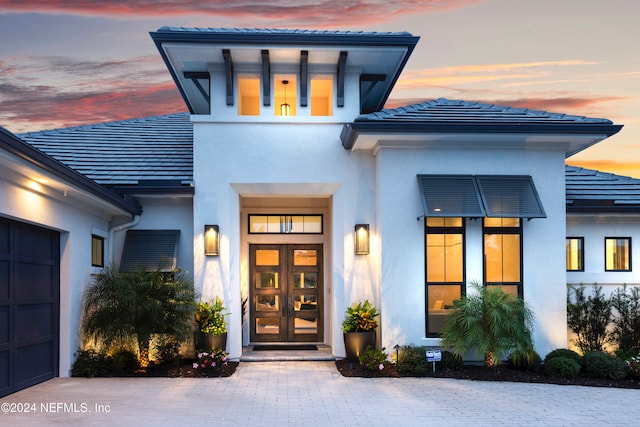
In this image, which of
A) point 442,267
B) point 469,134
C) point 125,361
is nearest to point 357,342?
point 442,267

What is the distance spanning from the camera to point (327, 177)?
1294 cm

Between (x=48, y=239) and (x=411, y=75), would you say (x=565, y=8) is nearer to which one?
(x=411, y=75)

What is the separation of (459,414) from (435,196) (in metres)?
4.69

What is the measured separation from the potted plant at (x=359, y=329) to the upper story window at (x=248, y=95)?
4.87 metres

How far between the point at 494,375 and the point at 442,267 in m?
2.22

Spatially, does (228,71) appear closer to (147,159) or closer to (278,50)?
(278,50)

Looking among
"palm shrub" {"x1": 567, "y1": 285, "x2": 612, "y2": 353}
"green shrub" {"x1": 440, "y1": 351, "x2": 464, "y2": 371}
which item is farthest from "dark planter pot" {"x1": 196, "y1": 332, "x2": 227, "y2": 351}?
"palm shrub" {"x1": 567, "y1": 285, "x2": 612, "y2": 353}

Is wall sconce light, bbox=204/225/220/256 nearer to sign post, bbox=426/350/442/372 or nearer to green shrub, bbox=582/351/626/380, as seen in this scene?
sign post, bbox=426/350/442/372

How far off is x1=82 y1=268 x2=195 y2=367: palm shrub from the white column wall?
3.90 metres

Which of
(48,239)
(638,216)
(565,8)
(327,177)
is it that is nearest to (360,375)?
(327,177)

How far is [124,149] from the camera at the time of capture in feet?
48.6

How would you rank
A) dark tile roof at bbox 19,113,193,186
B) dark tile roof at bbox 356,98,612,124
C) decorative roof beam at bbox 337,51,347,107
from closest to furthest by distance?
dark tile roof at bbox 356,98,612,124 < decorative roof beam at bbox 337,51,347,107 < dark tile roof at bbox 19,113,193,186

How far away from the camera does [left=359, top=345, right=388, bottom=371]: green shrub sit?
1141 cm

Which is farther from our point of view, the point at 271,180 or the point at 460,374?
the point at 271,180
